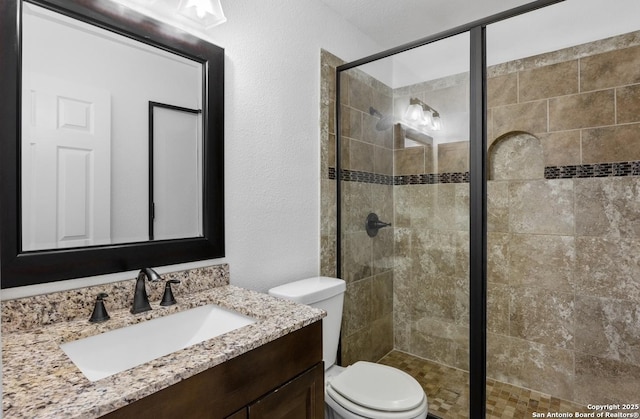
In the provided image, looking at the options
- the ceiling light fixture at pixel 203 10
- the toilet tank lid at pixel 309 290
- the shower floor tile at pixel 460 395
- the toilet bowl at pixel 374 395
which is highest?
the ceiling light fixture at pixel 203 10

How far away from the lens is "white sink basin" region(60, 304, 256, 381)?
954 mm

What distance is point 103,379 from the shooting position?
0.72 metres

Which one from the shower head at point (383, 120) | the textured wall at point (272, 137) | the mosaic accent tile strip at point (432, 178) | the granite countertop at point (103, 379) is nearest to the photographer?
the granite countertop at point (103, 379)

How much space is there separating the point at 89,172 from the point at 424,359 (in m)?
1.79

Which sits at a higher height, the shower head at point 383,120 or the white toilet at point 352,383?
the shower head at point 383,120

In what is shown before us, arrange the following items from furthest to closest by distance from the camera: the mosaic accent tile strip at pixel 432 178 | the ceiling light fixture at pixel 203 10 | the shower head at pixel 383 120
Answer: the shower head at pixel 383 120, the mosaic accent tile strip at pixel 432 178, the ceiling light fixture at pixel 203 10

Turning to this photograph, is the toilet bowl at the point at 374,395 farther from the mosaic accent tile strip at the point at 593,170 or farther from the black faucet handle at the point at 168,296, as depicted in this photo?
the mosaic accent tile strip at the point at 593,170

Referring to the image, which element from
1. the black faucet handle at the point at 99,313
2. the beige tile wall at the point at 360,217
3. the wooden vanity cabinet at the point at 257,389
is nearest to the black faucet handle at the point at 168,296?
the black faucet handle at the point at 99,313

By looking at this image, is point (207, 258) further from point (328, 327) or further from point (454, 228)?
point (454, 228)

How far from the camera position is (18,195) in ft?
3.25

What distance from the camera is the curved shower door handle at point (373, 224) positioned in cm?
201

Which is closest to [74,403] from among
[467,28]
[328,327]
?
[328,327]

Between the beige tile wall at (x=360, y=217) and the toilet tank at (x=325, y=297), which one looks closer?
the toilet tank at (x=325, y=297)

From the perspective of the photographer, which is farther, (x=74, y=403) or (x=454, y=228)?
(x=454, y=228)
